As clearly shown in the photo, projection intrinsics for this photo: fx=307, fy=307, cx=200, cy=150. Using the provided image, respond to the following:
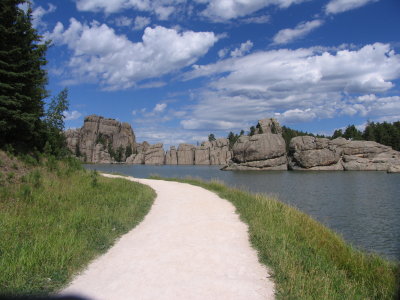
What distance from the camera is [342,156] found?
7975 cm

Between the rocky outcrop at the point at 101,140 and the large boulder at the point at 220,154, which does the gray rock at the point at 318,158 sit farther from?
the rocky outcrop at the point at 101,140

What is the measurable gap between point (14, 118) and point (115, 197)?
20.1ft

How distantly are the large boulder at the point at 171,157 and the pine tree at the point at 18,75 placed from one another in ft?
486

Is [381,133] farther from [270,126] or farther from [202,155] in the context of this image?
[202,155]

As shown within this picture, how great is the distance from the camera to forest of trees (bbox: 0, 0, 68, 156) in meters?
14.4

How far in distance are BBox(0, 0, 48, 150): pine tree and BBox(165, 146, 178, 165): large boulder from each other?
486ft

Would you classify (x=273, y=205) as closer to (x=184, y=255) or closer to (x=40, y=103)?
(x=184, y=255)

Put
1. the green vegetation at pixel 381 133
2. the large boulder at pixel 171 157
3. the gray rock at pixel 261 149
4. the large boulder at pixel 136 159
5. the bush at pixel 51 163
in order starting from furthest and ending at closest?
1. the large boulder at pixel 136 159
2. the large boulder at pixel 171 157
3. the green vegetation at pixel 381 133
4. the gray rock at pixel 261 149
5. the bush at pixel 51 163

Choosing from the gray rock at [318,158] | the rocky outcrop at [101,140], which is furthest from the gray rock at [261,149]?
the rocky outcrop at [101,140]

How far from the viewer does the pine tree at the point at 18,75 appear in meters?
14.4

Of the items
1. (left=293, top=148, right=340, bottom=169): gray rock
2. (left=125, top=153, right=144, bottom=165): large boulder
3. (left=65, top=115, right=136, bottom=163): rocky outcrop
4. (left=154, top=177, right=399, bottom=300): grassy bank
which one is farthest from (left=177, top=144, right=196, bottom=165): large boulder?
(left=154, top=177, right=399, bottom=300): grassy bank

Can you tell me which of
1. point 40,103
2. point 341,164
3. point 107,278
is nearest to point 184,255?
point 107,278

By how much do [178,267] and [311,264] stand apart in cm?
298

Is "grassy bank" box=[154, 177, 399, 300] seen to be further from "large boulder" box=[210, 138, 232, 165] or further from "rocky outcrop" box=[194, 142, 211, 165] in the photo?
"rocky outcrop" box=[194, 142, 211, 165]
